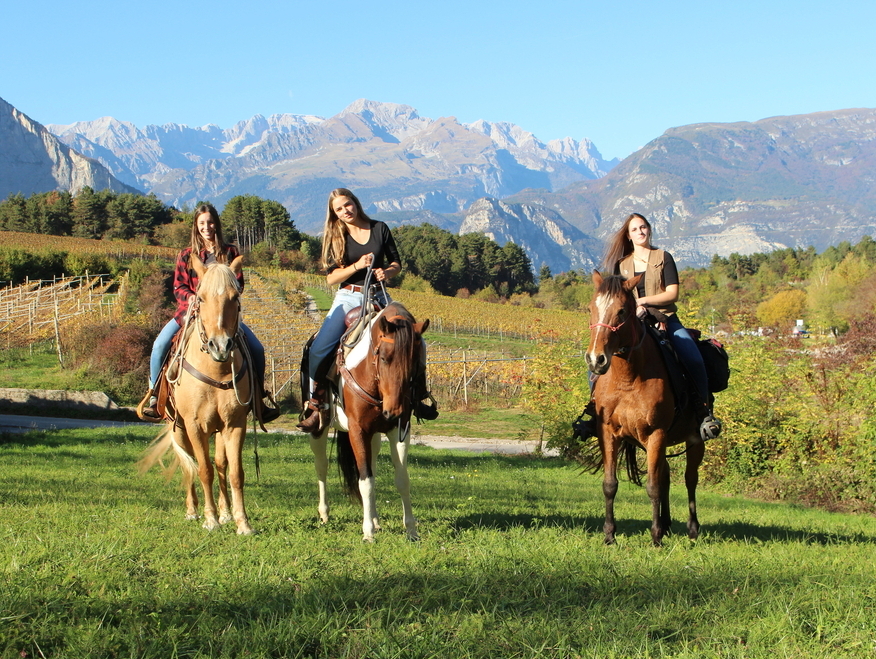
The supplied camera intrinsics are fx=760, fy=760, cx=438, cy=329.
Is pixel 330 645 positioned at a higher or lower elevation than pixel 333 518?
higher

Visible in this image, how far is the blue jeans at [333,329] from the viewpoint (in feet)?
25.0

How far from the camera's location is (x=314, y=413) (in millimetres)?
7914

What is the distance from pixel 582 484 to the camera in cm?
1521

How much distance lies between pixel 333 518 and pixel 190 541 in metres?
2.11

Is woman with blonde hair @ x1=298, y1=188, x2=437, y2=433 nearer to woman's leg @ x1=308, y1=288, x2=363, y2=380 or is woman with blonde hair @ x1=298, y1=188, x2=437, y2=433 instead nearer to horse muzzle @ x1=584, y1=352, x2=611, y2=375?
woman's leg @ x1=308, y1=288, x2=363, y2=380

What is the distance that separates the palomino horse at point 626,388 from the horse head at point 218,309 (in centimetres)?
324

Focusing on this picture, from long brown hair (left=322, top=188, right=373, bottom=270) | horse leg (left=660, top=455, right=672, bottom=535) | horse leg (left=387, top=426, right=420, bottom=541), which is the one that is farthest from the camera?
long brown hair (left=322, top=188, right=373, bottom=270)

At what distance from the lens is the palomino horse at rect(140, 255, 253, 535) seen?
6.88 meters

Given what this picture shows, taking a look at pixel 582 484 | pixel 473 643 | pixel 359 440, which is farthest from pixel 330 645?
pixel 582 484

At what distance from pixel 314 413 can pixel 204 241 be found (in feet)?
7.08

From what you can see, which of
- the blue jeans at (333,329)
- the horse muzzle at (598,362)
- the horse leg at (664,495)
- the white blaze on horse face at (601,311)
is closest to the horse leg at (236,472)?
the blue jeans at (333,329)

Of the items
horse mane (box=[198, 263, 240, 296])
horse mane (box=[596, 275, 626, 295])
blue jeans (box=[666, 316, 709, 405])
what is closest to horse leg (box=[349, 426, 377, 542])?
horse mane (box=[198, 263, 240, 296])

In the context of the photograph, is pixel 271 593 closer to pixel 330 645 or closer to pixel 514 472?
pixel 330 645

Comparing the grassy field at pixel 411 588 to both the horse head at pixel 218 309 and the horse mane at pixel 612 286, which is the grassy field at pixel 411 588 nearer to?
the horse head at pixel 218 309
